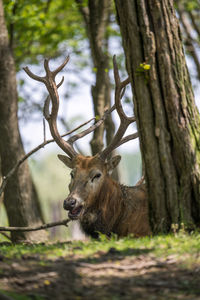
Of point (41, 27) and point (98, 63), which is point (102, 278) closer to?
point (98, 63)

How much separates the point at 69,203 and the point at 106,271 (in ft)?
8.63

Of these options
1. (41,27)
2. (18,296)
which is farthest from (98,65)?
(18,296)

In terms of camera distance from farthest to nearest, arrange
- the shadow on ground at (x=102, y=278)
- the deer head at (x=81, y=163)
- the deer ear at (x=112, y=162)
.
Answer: the deer ear at (x=112, y=162) → the deer head at (x=81, y=163) → the shadow on ground at (x=102, y=278)

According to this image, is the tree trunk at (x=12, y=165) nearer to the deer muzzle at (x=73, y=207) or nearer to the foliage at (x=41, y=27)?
the deer muzzle at (x=73, y=207)

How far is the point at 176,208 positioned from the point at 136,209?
2.20 m

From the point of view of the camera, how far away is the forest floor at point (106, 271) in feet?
13.3

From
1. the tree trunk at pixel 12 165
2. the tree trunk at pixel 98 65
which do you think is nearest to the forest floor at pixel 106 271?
the tree trunk at pixel 12 165

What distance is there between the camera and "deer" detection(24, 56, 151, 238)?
293 inches

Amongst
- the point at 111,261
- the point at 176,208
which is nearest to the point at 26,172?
the point at 176,208

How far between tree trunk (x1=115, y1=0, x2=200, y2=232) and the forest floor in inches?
22.9

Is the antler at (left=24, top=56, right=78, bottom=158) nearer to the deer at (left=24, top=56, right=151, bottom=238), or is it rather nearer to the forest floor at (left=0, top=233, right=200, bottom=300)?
the deer at (left=24, top=56, right=151, bottom=238)

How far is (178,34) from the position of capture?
228 inches

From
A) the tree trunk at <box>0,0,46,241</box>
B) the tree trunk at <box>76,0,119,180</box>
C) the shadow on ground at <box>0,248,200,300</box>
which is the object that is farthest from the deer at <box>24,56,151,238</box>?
the shadow on ground at <box>0,248,200,300</box>

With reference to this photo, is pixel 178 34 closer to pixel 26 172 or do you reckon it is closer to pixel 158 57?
pixel 158 57
